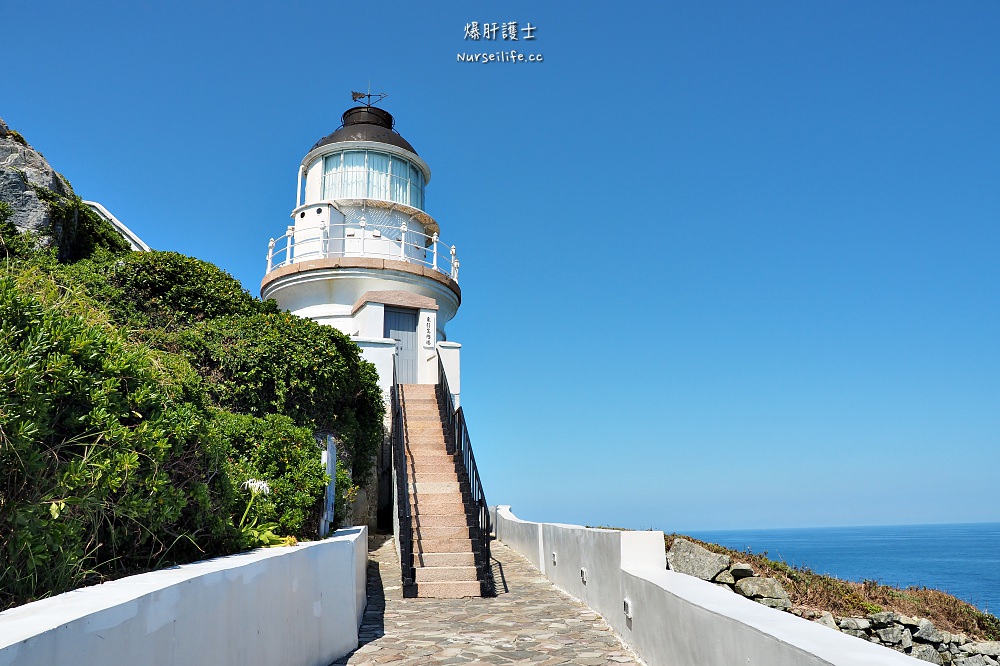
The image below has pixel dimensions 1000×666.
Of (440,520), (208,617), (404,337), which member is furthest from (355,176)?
(208,617)

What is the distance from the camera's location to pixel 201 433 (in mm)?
4922

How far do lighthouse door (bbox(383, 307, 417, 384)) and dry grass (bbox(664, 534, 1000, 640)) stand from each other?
9.37 metres

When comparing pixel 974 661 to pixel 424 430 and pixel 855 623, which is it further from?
pixel 424 430

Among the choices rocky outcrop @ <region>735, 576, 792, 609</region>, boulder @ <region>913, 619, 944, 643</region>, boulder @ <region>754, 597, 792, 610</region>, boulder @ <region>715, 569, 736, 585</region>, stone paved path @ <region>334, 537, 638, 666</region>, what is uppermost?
boulder @ <region>715, 569, 736, 585</region>

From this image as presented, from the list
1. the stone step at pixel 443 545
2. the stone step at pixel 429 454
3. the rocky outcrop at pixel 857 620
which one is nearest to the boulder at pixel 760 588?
the rocky outcrop at pixel 857 620

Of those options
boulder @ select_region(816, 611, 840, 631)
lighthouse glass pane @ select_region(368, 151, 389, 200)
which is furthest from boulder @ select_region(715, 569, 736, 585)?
lighthouse glass pane @ select_region(368, 151, 389, 200)

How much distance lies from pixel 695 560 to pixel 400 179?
47.2 ft

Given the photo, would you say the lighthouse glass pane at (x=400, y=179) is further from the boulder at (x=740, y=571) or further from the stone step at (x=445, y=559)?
the boulder at (x=740, y=571)

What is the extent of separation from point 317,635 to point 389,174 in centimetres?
1578

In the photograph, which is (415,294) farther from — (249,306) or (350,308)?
(249,306)

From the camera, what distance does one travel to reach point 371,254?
18.7 meters

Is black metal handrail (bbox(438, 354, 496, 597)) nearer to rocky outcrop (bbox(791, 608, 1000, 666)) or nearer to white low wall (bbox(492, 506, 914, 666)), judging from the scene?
white low wall (bbox(492, 506, 914, 666))

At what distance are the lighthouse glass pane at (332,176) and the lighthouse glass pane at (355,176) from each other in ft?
0.61

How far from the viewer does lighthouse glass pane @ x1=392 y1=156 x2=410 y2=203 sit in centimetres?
1959
